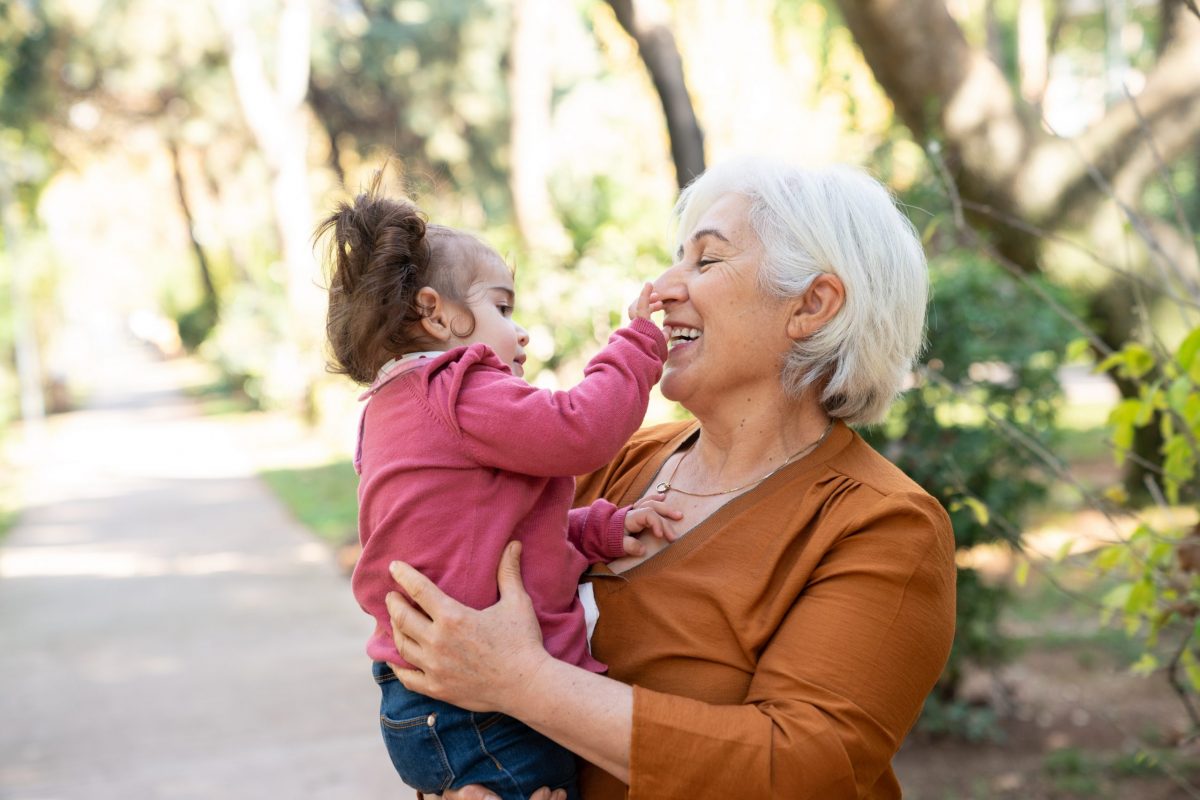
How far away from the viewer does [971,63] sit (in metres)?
5.38

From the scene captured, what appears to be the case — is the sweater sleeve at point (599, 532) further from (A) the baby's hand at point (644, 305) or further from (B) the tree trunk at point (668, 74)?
(B) the tree trunk at point (668, 74)

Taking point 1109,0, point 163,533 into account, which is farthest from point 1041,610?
point 1109,0

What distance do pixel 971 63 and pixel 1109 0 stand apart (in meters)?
26.3

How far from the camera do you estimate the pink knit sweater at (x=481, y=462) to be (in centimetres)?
190

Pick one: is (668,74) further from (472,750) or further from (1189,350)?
(472,750)

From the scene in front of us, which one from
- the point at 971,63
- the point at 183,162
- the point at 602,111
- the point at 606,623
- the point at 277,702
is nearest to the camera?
the point at 606,623

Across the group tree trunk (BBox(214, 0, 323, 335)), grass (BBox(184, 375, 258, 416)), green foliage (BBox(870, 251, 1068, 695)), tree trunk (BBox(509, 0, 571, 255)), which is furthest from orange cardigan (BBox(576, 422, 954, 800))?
grass (BBox(184, 375, 258, 416))

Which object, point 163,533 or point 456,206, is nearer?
point 163,533

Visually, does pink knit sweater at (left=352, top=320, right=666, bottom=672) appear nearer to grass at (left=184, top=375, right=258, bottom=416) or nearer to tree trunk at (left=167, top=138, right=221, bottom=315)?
grass at (left=184, top=375, right=258, bottom=416)

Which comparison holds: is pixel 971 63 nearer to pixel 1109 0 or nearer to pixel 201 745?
pixel 201 745

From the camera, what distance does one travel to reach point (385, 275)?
1.99m

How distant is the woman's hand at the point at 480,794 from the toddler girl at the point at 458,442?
0.6 inches

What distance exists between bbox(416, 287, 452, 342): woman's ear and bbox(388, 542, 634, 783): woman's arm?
39 cm

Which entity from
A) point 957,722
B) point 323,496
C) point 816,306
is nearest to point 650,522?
point 816,306
